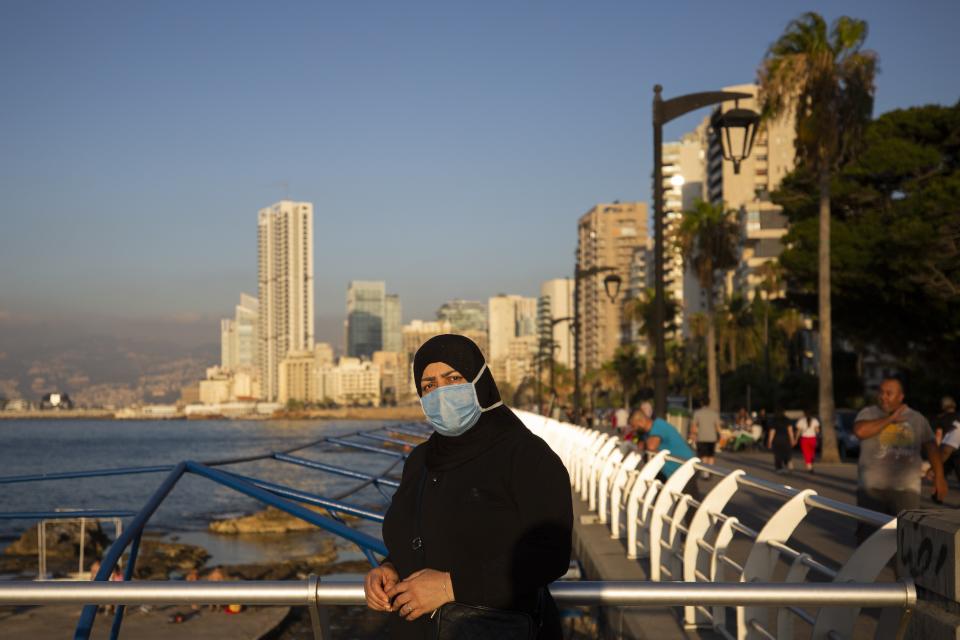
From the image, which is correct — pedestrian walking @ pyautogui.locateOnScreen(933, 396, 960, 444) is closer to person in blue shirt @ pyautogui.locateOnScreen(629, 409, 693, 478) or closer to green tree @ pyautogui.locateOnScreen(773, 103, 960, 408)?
person in blue shirt @ pyautogui.locateOnScreen(629, 409, 693, 478)

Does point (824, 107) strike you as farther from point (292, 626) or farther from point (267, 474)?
point (267, 474)

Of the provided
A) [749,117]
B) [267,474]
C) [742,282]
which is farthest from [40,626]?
[742,282]

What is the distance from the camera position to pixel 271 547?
116 feet

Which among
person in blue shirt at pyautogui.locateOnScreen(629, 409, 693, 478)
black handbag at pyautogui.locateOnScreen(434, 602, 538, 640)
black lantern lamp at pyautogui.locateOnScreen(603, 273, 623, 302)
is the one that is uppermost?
black lantern lamp at pyautogui.locateOnScreen(603, 273, 623, 302)

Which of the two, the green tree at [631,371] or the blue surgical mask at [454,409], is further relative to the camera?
the green tree at [631,371]

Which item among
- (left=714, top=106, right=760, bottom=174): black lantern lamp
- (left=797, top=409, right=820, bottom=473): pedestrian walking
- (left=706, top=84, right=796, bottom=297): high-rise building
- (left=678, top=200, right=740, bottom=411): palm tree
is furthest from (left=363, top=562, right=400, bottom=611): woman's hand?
(left=706, top=84, right=796, bottom=297): high-rise building

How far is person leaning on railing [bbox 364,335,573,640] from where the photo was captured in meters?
3.00

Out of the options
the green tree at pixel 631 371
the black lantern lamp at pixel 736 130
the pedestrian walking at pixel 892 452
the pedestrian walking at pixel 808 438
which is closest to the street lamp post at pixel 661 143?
the black lantern lamp at pixel 736 130

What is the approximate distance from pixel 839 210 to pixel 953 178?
233 inches

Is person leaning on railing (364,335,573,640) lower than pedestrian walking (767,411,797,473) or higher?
higher

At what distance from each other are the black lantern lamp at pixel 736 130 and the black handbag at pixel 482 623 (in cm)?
1272

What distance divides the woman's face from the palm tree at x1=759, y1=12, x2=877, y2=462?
27295mm

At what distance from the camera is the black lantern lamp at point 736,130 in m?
15.0

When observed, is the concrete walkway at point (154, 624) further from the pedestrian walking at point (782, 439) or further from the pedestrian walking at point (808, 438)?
the pedestrian walking at point (808, 438)
